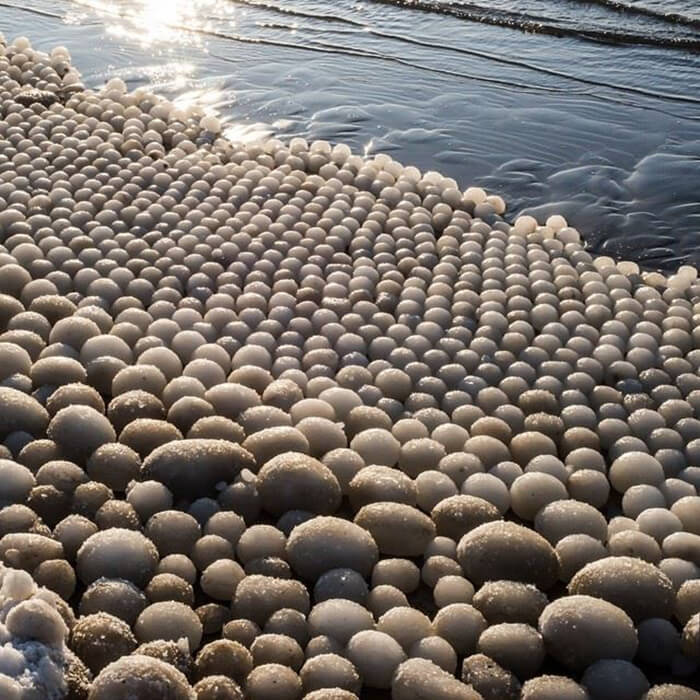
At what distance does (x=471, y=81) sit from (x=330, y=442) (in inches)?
140

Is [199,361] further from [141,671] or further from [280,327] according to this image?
[141,671]

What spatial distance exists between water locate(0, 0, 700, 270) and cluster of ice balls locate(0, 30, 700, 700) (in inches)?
23.2

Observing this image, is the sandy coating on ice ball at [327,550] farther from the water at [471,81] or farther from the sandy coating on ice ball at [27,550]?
A: the water at [471,81]

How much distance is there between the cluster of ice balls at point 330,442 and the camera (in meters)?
1.64

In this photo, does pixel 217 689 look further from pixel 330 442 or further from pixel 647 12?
pixel 647 12

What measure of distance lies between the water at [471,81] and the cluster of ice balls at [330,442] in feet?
1.93

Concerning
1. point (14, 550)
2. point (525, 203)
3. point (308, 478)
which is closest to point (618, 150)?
point (525, 203)

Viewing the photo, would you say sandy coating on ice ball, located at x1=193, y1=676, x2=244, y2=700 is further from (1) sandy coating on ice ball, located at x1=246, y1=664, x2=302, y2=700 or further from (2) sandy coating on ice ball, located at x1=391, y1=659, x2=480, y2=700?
(2) sandy coating on ice ball, located at x1=391, y1=659, x2=480, y2=700

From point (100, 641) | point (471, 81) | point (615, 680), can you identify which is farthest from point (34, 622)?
point (471, 81)

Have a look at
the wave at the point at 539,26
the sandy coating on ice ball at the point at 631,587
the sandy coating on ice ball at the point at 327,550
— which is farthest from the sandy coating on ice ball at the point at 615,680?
the wave at the point at 539,26

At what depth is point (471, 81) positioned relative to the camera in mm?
5195

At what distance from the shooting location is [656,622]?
1.73m

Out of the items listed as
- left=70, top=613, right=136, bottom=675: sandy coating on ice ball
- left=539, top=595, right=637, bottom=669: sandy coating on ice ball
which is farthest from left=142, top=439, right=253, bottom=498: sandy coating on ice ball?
left=539, top=595, right=637, bottom=669: sandy coating on ice ball

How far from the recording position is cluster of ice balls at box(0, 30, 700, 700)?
164cm
